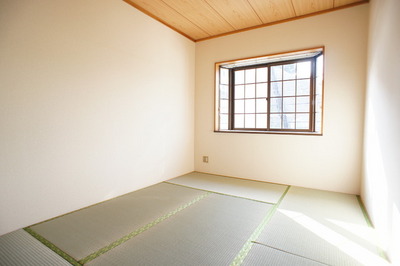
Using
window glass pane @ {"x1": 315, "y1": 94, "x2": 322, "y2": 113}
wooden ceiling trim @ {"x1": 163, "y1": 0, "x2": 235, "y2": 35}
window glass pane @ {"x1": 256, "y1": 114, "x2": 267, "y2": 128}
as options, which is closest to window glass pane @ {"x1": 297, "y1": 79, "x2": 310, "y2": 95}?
window glass pane @ {"x1": 315, "y1": 94, "x2": 322, "y2": 113}

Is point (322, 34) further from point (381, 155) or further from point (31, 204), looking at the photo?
point (31, 204)

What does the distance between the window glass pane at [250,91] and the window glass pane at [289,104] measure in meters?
0.53

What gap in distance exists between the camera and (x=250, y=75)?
3.77m

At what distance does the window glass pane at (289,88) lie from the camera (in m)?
3.38

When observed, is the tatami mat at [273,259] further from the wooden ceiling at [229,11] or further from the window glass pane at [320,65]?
the wooden ceiling at [229,11]

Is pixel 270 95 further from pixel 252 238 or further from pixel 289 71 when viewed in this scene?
pixel 252 238

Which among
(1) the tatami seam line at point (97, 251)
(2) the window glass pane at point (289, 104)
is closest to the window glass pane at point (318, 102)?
(2) the window glass pane at point (289, 104)

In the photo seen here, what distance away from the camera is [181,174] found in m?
3.84

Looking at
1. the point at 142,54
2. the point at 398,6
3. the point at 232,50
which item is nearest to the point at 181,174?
the point at 142,54

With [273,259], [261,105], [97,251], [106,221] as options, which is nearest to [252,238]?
[273,259]

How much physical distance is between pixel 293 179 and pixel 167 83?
8.02ft

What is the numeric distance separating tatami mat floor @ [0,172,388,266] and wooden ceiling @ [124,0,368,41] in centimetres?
246

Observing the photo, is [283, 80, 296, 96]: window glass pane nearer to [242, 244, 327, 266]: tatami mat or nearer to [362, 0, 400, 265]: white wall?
[362, 0, 400, 265]: white wall

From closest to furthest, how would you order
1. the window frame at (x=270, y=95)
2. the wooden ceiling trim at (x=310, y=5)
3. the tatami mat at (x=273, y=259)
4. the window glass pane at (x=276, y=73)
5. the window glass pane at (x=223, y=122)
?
the tatami mat at (x=273, y=259) < the wooden ceiling trim at (x=310, y=5) < the window frame at (x=270, y=95) < the window glass pane at (x=276, y=73) < the window glass pane at (x=223, y=122)
